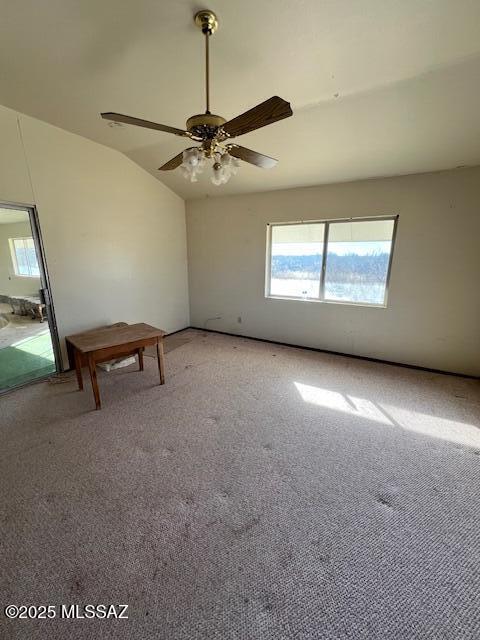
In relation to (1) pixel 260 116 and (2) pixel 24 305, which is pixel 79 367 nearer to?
(2) pixel 24 305

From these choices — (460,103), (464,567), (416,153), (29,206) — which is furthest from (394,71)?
(29,206)

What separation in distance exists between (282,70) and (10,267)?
312 cm

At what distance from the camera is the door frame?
269cm

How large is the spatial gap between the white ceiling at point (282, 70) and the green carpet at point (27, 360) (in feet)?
7.95

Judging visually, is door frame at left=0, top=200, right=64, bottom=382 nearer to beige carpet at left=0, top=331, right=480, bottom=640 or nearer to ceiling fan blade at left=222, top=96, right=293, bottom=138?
beige carpet at left=0, top=331, right=480, bottom=640

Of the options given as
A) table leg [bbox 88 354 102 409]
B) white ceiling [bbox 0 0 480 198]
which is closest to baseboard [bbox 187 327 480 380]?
white ceiling [bbox 0 0 480 198]

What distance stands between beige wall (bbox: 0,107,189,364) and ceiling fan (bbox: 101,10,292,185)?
1.76 meters

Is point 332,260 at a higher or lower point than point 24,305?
higher

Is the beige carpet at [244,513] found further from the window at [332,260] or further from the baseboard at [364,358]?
the window at [332,260]

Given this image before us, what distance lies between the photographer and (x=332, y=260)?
3.67m

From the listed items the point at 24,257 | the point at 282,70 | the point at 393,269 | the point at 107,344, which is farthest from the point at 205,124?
the point at 393,269

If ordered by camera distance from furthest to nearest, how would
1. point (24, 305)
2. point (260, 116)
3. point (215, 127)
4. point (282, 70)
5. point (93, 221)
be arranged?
1. point (93, 221)
2. point (24, 305)
3. point (282, 70)
4. point (215, 127)
5. point (260, 116)

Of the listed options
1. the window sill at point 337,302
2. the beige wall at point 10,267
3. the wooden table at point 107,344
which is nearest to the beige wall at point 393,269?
the window sill at point 337,302

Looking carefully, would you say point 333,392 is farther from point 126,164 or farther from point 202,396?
point 126,164
